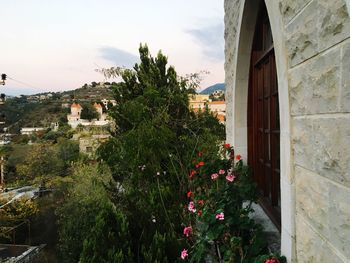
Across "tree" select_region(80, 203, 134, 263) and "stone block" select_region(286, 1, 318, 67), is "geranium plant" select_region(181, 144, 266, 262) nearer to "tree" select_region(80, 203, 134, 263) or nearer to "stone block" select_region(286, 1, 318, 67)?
"tree" select_region(80, 203, 134, 263)

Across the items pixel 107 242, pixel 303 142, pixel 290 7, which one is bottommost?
pixel 107 242

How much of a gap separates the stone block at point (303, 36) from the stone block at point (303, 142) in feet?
0.74

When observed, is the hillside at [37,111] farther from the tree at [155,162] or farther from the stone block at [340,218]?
the stone block at [340,218]

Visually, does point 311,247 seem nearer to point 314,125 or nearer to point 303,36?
point 314,125

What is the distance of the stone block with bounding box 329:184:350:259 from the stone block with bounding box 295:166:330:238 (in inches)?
1.2

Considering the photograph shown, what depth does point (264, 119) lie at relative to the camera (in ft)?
7.55

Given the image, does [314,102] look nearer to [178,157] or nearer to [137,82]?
[178,157]

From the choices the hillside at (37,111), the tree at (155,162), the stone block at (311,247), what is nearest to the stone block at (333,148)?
the stone block at (311,247)

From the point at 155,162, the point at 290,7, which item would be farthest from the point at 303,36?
the point at 155,162

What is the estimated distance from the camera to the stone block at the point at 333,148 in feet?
2.33

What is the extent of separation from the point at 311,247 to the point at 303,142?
35 centimetres

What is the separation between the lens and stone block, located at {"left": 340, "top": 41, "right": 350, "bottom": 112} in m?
0.69

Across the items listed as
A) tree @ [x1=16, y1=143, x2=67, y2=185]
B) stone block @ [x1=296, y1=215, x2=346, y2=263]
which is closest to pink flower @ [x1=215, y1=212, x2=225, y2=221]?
stone block @ [x1=296, y1=215, x2=346, y2=263]

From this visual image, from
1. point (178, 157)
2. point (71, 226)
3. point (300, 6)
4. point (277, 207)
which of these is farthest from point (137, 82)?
point (300, 6)
